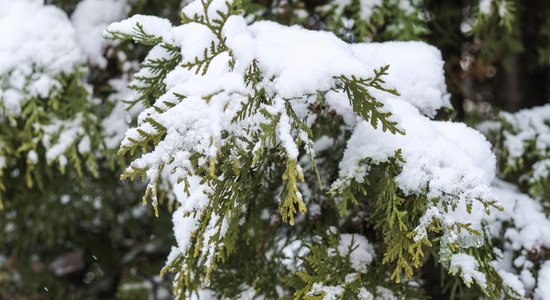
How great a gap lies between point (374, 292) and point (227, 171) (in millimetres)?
697

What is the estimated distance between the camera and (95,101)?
2396 mm

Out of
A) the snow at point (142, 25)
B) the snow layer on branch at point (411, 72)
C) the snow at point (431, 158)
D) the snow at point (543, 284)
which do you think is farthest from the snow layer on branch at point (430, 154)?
the snow at point (142, 25)

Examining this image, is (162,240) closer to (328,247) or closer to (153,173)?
(328,247)

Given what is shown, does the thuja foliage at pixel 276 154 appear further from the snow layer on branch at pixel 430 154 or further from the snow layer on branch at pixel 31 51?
the snow layer on branch at pixel 31 51

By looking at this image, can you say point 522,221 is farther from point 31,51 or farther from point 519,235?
point 31,51

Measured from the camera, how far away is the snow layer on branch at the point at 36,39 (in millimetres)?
2219

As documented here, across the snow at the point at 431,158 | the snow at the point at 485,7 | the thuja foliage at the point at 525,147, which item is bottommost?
the thuja foliage at the point at 525,147

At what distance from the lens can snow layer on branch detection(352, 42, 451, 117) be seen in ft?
6.37

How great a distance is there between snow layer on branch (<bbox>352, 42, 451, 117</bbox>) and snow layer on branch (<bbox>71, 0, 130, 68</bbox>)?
1.22 metres

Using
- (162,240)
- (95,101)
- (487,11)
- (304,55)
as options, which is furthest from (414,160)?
(162,240)

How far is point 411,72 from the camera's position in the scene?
1974 millimetres

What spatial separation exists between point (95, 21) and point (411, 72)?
4.89 feet

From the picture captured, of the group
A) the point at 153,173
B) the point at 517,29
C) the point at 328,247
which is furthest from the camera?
the point at 517,29

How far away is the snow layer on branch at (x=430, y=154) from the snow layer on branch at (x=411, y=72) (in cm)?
10
